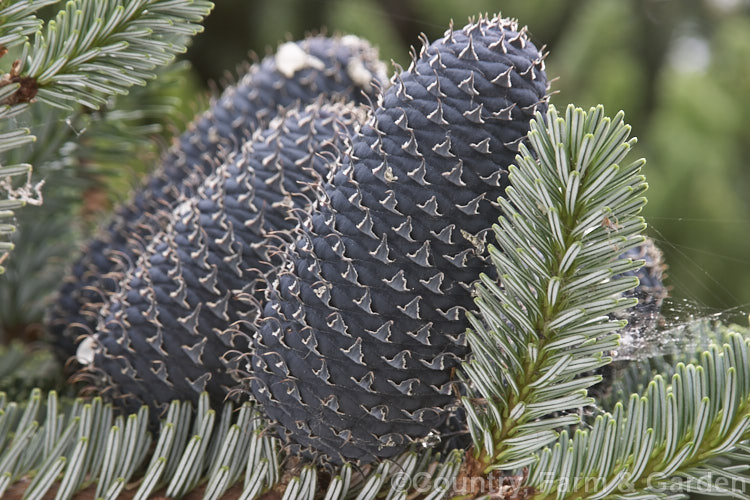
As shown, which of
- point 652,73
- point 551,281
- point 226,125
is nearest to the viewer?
point 551,281

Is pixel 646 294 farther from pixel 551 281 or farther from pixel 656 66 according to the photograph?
→ pixel 656 66

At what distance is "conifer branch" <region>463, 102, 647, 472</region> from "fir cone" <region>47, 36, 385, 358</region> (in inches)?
7.9

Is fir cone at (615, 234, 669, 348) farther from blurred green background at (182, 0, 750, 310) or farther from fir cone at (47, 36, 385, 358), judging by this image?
blurred green background at (182, 0, 750, 310)

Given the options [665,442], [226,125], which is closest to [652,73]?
[226,125]

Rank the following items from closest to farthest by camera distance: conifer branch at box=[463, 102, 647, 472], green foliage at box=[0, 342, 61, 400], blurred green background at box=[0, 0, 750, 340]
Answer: conifer branch at box=[463, 102, 647, 472], green foliage at box=[0, 342, 61, 400], blurred green background at box=[0, 0, 750, 340]

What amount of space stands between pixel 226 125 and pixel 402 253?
220 millimetres

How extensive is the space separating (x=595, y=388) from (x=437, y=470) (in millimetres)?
89

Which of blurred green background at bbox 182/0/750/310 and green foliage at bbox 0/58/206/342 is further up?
blurred green background at bbox 182/0/750/310

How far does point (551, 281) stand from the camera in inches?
9.3

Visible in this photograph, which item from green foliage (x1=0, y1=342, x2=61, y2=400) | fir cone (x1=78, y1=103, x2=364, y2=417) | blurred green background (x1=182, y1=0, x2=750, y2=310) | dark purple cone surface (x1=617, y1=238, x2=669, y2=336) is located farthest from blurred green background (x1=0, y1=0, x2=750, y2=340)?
dark purple cone surface (x1=617, y1=238, x2=669, y2=336)

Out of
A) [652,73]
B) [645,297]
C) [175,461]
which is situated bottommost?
[175,461]

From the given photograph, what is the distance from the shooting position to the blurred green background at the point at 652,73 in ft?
3.04

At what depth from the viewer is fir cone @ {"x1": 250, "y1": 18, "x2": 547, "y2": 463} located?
26cm

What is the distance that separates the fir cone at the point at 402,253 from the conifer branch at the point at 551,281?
0.05 feet
